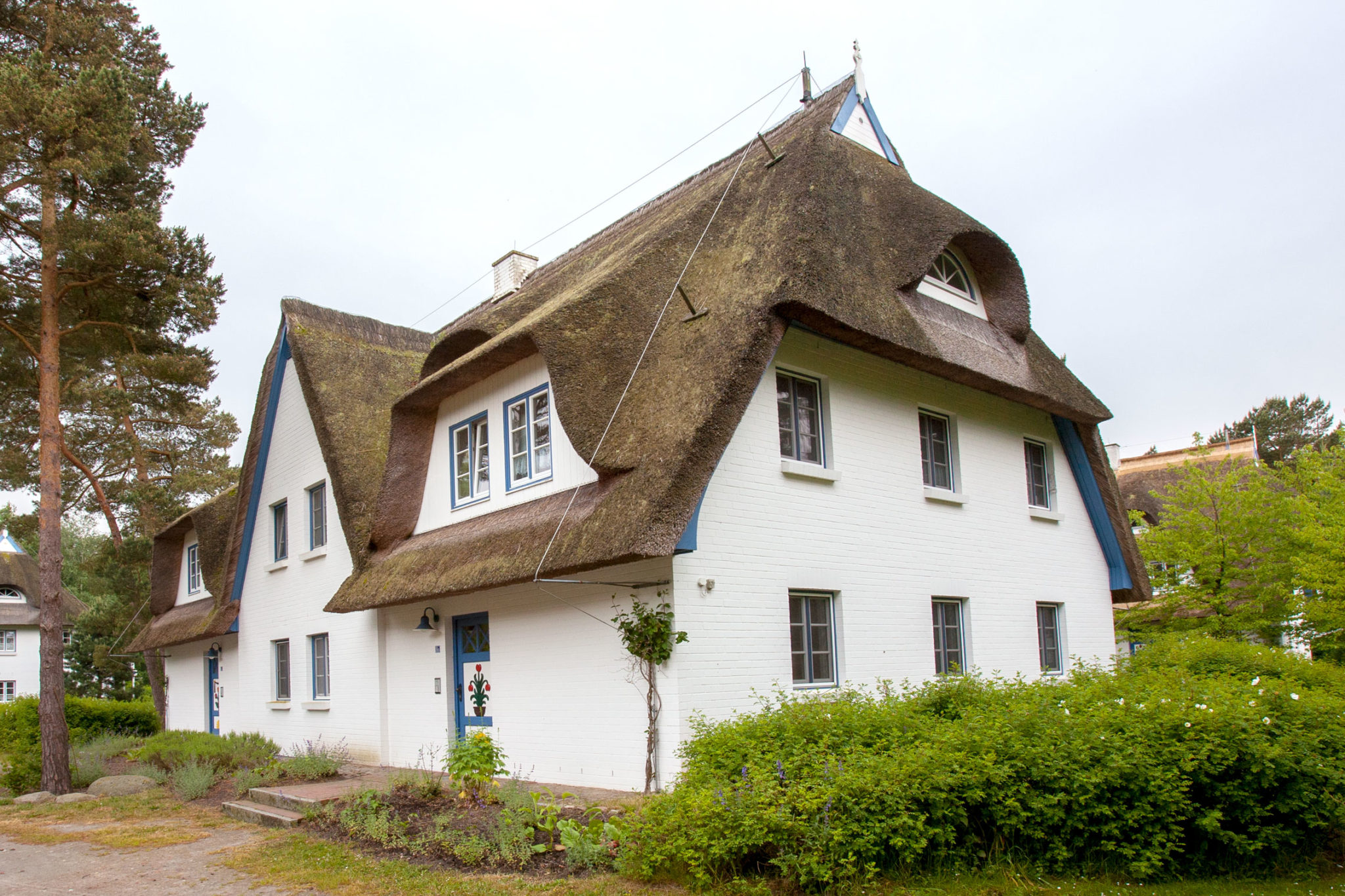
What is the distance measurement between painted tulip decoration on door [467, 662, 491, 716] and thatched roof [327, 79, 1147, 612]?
136 cm

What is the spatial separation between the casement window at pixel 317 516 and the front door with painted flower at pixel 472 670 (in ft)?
16.3

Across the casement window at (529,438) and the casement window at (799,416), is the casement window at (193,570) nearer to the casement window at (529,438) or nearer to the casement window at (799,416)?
the casement window at (529,438)

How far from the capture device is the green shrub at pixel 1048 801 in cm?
630

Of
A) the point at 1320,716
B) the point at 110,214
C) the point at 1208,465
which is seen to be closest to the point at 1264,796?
the point at 1320,716

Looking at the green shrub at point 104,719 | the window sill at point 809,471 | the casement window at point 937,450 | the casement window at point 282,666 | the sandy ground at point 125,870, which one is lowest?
the green shrub at point 104,719

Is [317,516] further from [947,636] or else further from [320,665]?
[947,636]

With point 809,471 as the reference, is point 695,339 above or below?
above

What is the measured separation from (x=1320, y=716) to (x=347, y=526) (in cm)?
1211

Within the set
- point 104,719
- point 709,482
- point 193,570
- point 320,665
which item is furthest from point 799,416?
point 104,719

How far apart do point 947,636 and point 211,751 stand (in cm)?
1117

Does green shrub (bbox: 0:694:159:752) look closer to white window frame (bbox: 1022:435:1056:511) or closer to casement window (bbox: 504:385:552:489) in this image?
casement window (bbox: 504:385:552:489)

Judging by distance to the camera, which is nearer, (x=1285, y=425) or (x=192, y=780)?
(x=192, y=780)

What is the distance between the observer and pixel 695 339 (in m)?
10.4

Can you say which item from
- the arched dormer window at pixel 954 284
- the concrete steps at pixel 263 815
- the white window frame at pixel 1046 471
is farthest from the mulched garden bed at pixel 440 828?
the white window frame at pixel 1046 471
